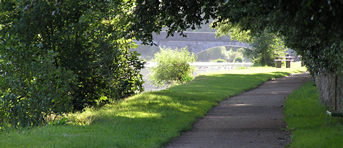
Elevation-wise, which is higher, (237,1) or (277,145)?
(237,1)

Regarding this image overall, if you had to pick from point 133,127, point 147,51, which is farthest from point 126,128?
point 147,51

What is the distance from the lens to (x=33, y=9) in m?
10.6

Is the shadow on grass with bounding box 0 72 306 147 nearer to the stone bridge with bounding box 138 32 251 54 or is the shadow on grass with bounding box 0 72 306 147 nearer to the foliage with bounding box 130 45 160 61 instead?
the stone bridge with bounding box 138 32 251 54

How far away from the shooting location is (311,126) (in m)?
8.47

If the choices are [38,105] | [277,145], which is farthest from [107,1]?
[277,145]

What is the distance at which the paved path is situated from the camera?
7297mm

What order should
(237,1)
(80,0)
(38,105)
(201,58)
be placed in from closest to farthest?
(237,1) → (38,105) → (80,0) → (201,58)

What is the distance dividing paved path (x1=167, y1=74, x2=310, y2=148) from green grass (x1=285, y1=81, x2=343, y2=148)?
25cm

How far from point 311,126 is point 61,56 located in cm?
789

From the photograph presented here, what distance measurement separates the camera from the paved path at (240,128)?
23.9 ft

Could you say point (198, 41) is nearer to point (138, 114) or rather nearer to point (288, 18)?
point (138, 114)

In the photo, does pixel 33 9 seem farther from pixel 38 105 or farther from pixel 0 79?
pixel 38 105

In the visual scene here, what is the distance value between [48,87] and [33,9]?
8.33 ft

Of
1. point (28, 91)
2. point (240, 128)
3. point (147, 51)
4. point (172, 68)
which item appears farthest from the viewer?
point (147, 51)
